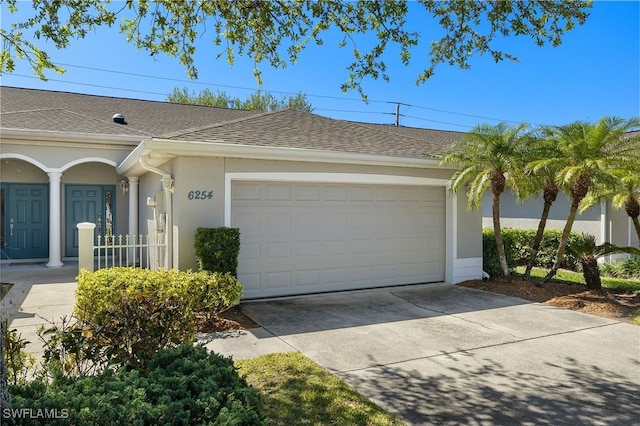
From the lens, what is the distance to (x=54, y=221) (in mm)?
11578

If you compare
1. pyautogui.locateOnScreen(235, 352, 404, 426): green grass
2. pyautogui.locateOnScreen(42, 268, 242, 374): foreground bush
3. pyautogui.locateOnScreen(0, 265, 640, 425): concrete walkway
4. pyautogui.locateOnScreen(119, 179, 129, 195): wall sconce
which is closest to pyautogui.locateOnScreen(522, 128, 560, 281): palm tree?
pyautogui.locateOnScreen(0, 265, 640, 425): concrete walkway

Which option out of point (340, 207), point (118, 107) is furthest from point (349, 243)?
point (118, 107)

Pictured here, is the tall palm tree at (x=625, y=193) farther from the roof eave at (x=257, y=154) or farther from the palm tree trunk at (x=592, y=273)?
the roof eave at (x=257, y=154)

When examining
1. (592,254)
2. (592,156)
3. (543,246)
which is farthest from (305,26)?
(543,246)

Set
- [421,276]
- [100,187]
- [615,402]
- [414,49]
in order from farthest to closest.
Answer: [100,187], [421,276], [414,49], [615,402]

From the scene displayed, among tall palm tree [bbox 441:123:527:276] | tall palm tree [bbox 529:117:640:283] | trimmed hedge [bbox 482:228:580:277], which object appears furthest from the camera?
trimmed hedge [bbox 482:228:580:277]

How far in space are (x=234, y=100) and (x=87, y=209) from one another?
24.9m

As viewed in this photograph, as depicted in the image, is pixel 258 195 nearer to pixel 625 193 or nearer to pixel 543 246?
pixel 625 193

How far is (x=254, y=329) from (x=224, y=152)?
3049mm

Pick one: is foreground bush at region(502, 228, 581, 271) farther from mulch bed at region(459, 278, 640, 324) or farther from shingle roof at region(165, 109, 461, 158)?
shingle roof at region(165, 109, 461, 158)

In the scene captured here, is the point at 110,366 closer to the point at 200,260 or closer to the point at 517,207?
the point at 200,260

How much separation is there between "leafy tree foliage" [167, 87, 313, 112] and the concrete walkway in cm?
2925

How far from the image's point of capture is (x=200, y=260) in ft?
23.0

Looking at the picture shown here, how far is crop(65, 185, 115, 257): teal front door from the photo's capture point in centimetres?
1301
